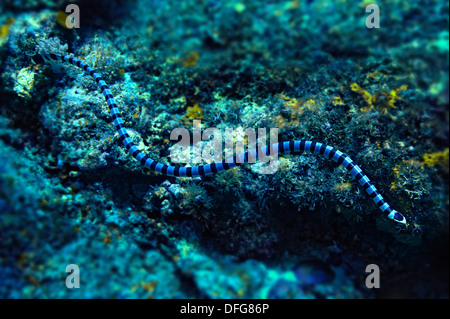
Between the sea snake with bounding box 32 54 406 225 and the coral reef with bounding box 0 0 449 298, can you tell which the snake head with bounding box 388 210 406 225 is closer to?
the sea snake with bounding box 32 54 406 225

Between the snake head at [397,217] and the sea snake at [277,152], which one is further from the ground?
the sea snake at [277,152]

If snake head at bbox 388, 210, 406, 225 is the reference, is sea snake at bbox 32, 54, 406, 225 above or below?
above

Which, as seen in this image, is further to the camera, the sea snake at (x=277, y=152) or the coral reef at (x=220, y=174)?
the sea snake at (x=277, y=152)

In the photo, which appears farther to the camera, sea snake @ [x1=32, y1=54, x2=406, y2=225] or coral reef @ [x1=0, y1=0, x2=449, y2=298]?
sea snake @ [x1=32, y1=54, x2=406, y2=225]

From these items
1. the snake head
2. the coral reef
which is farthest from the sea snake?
the coral reef

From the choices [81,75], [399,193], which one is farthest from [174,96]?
[399,193]

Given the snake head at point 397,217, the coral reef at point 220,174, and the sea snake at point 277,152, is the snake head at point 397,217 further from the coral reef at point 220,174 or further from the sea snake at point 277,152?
the coral reef at point 220,174

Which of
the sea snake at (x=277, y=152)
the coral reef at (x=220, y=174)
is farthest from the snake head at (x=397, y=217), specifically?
the coral reef at (x=220, y=174)

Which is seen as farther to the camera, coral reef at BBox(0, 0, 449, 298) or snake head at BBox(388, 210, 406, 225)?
snake head at BBox(388, 210, 406, 225)

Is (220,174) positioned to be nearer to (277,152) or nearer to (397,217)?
(277,152)

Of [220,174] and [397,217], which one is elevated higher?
[220,174]

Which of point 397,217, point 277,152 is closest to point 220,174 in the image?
point 277,152
